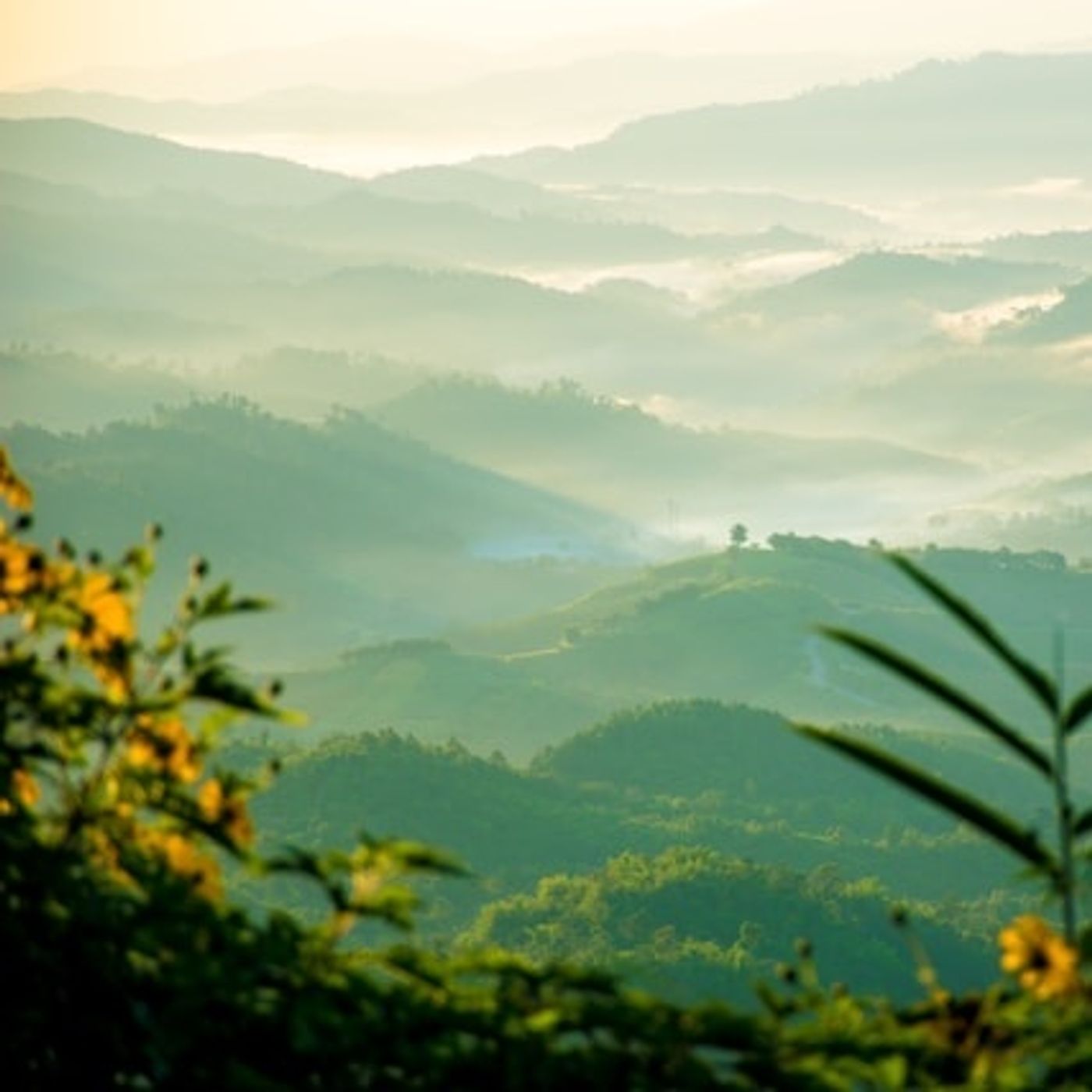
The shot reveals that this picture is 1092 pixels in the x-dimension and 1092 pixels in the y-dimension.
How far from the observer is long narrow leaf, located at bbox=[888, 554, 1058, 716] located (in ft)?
26.8

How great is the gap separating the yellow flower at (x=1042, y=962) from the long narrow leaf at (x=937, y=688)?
562 millimetres

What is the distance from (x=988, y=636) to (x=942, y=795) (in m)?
0.47

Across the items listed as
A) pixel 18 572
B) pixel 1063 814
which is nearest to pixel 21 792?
pixel 18 572

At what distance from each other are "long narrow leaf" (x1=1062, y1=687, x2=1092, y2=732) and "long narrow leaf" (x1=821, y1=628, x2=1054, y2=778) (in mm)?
122

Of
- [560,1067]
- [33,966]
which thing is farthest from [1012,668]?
[33,966]

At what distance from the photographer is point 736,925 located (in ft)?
498

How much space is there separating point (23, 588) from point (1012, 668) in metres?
3.20

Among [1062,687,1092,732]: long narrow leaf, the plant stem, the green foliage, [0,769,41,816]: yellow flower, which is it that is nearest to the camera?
the plant stem

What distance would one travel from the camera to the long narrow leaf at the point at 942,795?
Answer: 7.98 meters

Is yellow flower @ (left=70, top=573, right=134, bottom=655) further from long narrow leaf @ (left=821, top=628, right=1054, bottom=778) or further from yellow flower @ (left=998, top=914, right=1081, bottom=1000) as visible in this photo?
yellow flower @ (left=998, top=914, right=1081, bottom=1000)

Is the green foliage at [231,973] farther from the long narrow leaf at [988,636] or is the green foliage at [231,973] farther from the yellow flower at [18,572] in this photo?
the long narrow leaf at [988,636]

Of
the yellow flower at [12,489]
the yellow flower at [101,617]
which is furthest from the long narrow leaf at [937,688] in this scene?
the yellow flower at [12,489]

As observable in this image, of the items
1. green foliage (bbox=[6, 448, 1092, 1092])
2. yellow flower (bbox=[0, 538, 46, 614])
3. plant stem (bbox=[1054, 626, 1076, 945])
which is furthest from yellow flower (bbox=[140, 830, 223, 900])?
plant stem (bbox=[1054, 626, 1076, 945])

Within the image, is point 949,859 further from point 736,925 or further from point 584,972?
point 584,972
